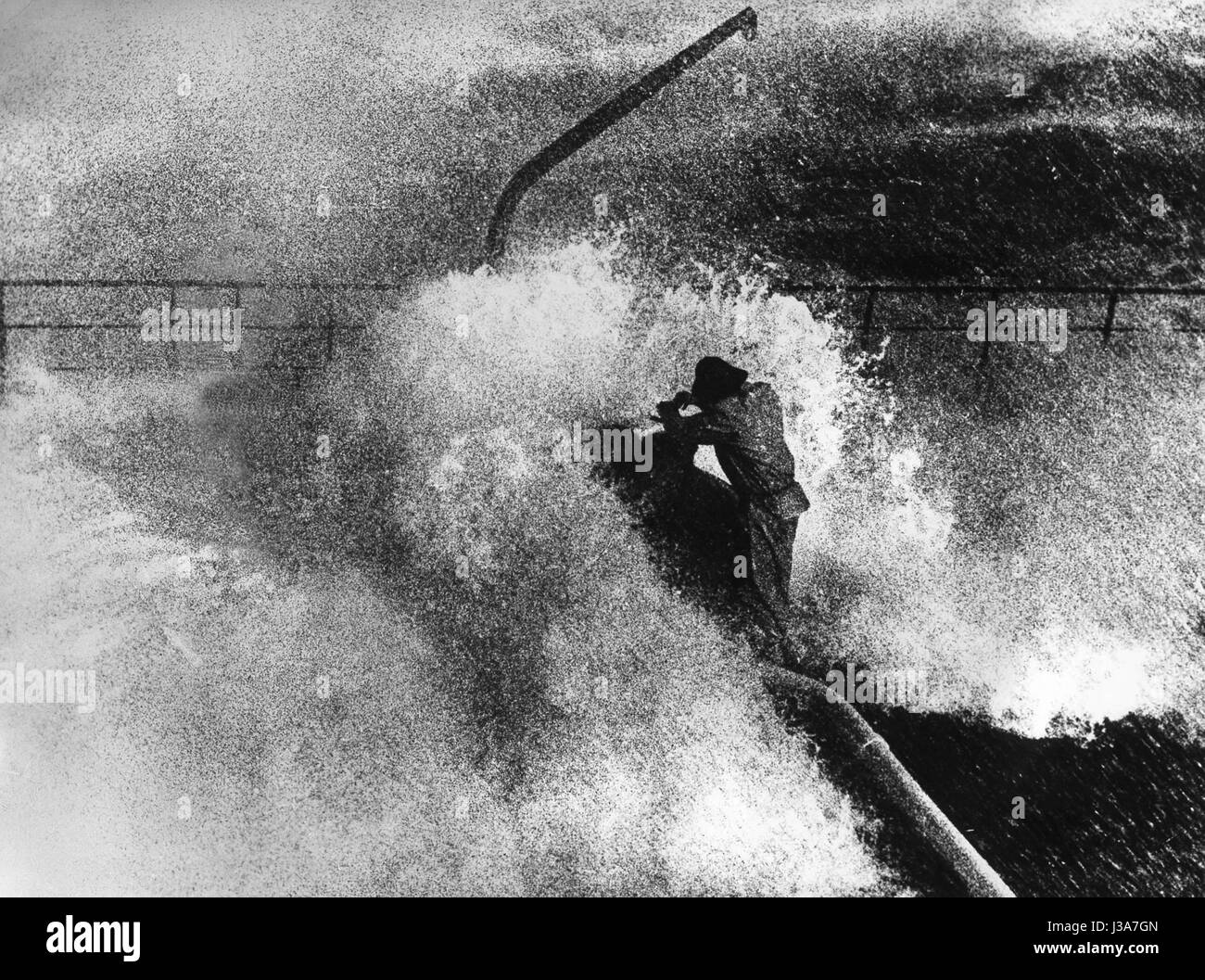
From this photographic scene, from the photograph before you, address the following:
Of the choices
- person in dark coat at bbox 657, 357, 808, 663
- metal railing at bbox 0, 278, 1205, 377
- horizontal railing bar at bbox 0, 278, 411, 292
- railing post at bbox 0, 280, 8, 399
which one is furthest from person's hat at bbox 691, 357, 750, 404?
railing post at bbox 0, 280, 8, 399

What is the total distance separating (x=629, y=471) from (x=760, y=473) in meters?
0.49

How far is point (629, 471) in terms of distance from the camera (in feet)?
10.7

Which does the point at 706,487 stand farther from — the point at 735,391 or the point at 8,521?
the point at 8,521

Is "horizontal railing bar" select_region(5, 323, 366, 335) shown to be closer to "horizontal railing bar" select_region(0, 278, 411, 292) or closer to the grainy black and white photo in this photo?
the grainy black and white photo

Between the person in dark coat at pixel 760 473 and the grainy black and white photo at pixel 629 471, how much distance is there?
16 mm

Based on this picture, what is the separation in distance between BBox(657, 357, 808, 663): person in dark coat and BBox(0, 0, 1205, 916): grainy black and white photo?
0.02 meters

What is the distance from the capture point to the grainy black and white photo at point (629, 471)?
10.6ft

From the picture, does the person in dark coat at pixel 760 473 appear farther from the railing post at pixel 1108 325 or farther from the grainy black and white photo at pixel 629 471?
the railing post at pixel 1108 325

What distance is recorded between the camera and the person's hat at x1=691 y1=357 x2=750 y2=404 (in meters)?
3.25

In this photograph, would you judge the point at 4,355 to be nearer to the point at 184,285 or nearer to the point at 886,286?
the point at 184,285

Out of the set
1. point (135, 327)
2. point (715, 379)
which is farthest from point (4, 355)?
point (715, 379)

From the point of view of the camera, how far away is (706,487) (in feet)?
10.7

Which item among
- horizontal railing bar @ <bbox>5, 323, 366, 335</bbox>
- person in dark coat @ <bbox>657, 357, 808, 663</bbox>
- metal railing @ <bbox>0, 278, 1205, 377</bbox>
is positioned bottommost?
person in dark coat @ <bbox>657, 357, 808, 663</bbox>

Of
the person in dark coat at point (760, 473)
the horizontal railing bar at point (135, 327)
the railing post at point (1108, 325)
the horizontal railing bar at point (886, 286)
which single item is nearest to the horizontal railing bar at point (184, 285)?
the horizontal railing bar at point (886, 286)
